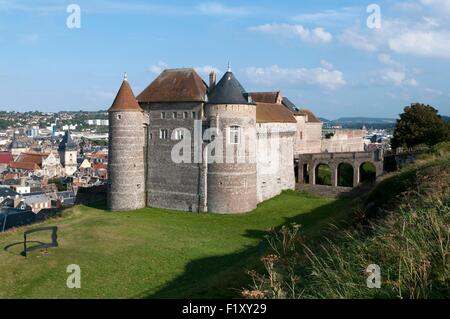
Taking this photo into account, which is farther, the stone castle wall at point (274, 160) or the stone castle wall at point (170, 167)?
the stone castle wall at point (274, 160)

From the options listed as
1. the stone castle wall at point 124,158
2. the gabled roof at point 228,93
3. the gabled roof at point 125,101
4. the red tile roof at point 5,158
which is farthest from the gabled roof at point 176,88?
the red tile roof at point 5,158

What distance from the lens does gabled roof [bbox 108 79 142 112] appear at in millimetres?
33000

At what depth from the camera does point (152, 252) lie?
2289 cm

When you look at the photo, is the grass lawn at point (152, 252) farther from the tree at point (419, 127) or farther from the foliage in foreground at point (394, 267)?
the tree at point (419, 127)

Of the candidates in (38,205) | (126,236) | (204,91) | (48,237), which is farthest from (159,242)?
(38,205)

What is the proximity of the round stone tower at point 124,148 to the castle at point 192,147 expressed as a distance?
0.07 metres

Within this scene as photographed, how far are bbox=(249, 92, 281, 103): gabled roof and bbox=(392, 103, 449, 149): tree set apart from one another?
11115 millimetres

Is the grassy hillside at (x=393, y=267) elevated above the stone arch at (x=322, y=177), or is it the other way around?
the grassy hillside at (x=393, y=267)

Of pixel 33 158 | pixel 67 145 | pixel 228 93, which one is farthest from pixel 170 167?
pixel 67 145

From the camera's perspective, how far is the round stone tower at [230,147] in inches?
1218

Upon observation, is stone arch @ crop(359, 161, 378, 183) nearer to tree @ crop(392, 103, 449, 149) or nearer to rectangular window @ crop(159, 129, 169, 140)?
tree @ crop(392, 103, 449, 149)

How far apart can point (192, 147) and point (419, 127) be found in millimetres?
19628

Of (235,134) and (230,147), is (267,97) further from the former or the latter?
(230,147)

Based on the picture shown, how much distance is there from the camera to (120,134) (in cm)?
3316
